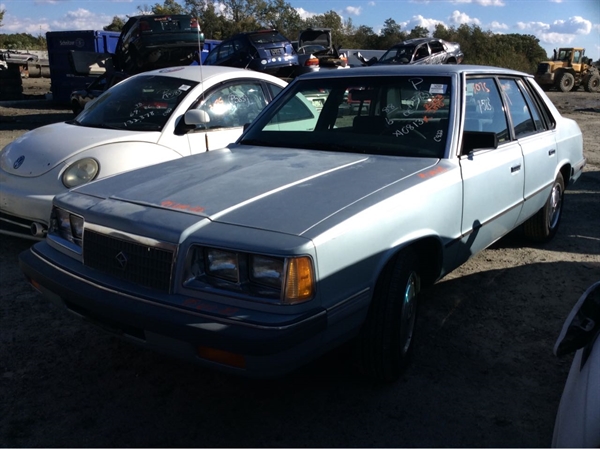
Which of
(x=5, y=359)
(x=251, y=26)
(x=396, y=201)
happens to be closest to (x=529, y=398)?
(x=396, y=201)

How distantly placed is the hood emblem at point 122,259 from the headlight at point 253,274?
0.35m

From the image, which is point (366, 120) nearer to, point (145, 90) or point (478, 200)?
point (478, 200)

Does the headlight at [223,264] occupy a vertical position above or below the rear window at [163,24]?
below

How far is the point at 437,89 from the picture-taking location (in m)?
3.81

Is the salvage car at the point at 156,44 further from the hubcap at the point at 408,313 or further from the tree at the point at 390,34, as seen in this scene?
the tree at the point at 390,34

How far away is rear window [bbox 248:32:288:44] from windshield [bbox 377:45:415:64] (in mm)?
6824

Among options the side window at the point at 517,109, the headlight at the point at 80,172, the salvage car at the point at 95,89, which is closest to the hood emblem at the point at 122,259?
the headlight at the point at 80,172

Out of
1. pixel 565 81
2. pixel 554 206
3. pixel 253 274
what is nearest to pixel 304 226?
pixel 253 274

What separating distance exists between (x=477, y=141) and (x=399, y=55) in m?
18.4

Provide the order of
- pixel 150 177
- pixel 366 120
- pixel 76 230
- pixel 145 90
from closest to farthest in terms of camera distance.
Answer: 1. pixel 76 230
2. pixel 150 177
3. pixel 366 120
4. pixel 145 90

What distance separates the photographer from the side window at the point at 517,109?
14.5 feet

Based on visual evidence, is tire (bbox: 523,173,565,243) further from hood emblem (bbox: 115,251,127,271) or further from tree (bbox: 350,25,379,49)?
tree (bbox: 350,25,379,49)

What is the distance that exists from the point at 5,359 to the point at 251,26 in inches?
1903

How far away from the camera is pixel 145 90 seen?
5.87 m
